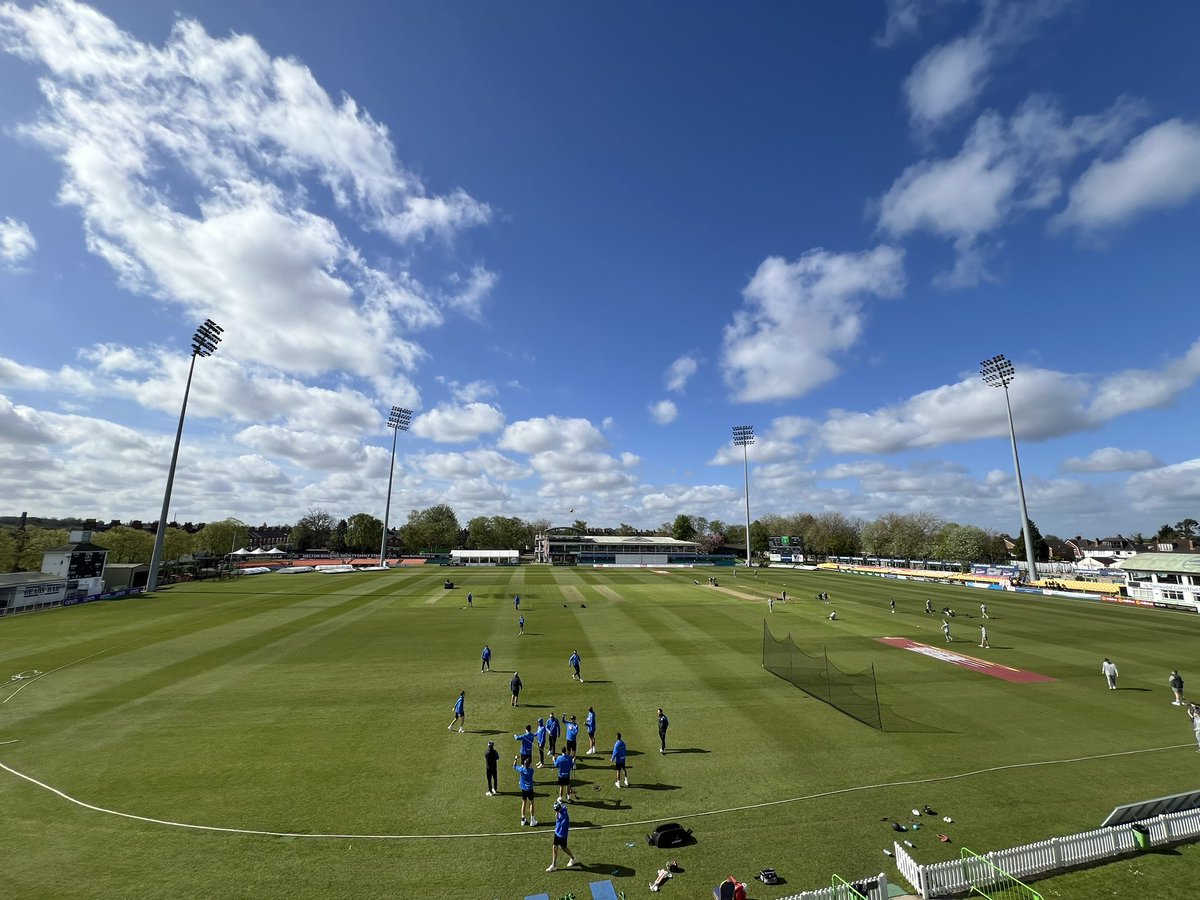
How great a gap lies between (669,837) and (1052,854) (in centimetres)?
936

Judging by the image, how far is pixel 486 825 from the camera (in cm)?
1484

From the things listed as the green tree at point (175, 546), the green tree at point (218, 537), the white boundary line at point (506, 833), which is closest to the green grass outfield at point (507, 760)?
the white boundary line at point (506, 833)

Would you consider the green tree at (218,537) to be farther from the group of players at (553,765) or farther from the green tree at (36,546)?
the group of players at (553,765)

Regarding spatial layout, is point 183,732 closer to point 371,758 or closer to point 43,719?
point 43,719

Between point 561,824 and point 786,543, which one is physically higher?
point 786,543

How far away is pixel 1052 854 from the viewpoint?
12.7 metres

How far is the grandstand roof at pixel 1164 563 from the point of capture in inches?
2663

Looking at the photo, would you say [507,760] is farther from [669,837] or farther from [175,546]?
[175,546]

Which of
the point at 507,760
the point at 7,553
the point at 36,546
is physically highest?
the point at 36,546

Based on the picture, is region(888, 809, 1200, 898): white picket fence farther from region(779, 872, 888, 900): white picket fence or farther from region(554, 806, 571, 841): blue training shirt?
region(554, 806, 571, 841): blue training shirt

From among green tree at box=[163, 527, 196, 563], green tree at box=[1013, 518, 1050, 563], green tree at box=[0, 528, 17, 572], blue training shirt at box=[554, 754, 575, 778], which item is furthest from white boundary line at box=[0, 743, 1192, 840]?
green tree at box=[1013, 518, 1050, 563]

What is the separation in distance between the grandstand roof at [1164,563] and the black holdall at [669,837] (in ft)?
296

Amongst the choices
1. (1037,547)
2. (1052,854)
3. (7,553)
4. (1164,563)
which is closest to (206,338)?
(7,553)

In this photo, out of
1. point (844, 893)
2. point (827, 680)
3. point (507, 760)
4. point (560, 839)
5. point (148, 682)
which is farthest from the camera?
point (148, 682)
